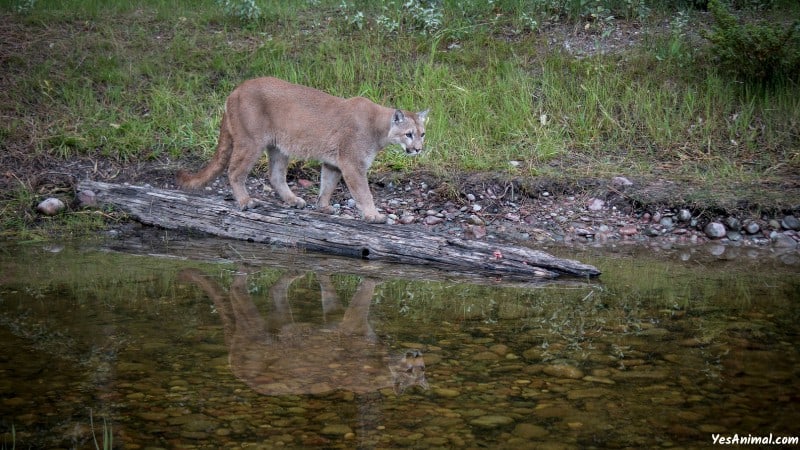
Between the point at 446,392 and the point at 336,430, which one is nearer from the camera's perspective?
the point at 336,430

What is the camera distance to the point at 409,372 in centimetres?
474

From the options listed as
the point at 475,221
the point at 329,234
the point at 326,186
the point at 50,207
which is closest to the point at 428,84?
the point at 326,186

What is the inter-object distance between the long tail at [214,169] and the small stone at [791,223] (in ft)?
18.2

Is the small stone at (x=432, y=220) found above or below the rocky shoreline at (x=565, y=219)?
below

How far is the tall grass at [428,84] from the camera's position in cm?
954

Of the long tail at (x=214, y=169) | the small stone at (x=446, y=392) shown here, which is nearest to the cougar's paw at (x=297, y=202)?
the long tail at (x=214, y=169)

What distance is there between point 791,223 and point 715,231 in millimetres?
739

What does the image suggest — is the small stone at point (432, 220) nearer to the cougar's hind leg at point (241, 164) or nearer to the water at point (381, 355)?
the water at point (381, 355)

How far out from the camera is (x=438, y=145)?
31.6ft

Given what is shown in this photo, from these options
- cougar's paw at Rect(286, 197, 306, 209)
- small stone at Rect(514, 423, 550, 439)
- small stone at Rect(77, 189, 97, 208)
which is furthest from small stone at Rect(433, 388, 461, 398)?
small stone at Rect(77, 189, 97, 208)

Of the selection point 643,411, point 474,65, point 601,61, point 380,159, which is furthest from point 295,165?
point 643,411

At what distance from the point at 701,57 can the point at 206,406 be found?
8.60 meters

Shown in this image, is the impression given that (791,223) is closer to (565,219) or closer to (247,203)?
(565,219)

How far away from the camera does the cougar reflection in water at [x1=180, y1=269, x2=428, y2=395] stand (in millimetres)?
4578
